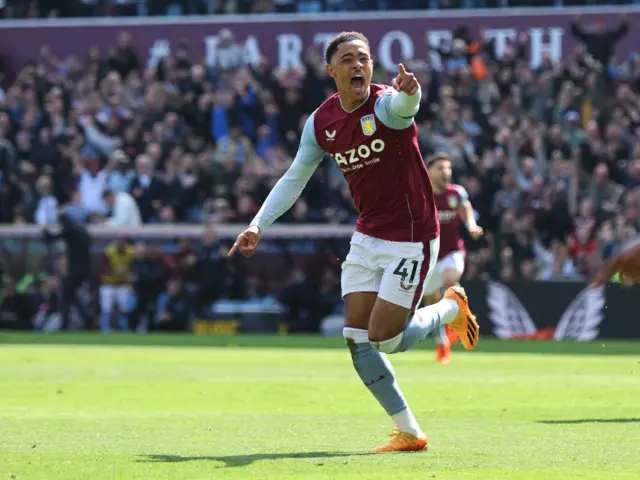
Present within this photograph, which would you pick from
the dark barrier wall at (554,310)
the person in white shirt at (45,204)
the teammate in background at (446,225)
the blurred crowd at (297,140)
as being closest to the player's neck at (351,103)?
the teammate in background at (446,225)

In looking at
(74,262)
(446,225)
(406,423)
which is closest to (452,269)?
(446,225)

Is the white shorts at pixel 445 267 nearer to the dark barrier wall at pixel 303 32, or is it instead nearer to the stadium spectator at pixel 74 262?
the stadium spectator at pixel 74 262

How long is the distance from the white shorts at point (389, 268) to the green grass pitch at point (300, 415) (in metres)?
1.01

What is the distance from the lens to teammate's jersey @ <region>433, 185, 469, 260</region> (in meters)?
17.9

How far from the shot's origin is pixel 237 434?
9.90 metres

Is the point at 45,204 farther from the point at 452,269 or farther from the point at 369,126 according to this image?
the point at 369,126

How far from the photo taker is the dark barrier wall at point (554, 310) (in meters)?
23.2

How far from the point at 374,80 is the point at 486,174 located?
10.8ft

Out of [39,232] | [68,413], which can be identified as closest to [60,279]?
[39,232]

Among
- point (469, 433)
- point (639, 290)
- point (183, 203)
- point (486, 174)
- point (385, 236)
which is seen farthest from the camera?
point (183, 203)

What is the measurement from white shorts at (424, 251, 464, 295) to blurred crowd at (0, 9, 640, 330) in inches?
229

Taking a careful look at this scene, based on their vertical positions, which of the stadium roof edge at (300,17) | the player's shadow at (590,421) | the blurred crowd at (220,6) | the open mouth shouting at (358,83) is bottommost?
the player's shadow at (590,421)

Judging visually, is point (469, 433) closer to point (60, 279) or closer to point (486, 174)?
point (486, 174)

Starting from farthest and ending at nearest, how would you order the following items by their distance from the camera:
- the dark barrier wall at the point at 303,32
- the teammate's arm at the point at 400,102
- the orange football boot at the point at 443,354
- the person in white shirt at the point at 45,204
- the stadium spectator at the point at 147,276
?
1. the dark barrier wall at the point at 303,32
2. the person in white shirt at the point at 45,204
3. the stadium spectator at the point at 147,276
4. the orange football boot at the point at 443,354
5. the teammate's arm at the point at 400,102
